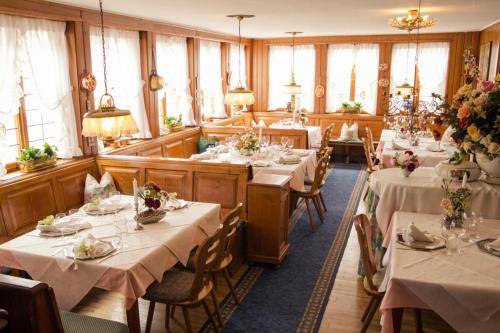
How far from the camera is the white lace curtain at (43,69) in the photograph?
457 cm

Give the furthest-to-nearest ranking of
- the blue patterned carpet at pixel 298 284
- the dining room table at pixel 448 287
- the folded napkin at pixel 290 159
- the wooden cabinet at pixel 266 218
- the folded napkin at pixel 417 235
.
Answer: the folded napkin at pixel 290 159 < the wooden cabinet at pixel 266 218 < the blue patterned carpet at pixel 298 284 < the folded napkin at pixel 417 235 < the dining room table at pixel 448 287

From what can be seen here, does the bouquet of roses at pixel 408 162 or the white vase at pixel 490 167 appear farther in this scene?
the bouquet of roses at pixel 408 162

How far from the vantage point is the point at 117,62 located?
6.28m

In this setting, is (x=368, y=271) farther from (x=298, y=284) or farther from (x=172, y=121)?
(x=172, y=121)

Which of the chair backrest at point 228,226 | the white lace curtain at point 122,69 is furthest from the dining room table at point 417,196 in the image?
the white lace curtain at point 122,69

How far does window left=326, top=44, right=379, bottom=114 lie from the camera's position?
9914mm

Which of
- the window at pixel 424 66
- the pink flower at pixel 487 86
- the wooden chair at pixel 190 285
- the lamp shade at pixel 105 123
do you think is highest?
the window at pixel 424 66

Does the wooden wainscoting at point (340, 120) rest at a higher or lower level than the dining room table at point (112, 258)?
higher

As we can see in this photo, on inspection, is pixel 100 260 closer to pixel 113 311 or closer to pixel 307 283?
pixel 113 311

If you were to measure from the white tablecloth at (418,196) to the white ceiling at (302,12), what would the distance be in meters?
2.31

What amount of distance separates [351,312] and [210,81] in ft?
Answer: 21.2

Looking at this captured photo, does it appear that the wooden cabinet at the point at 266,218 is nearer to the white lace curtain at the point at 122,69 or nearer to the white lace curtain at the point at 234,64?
the white lace curtain at the point at 122,69

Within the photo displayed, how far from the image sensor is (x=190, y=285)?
3.30 m

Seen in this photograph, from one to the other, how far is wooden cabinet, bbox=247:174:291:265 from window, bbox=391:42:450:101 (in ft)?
20.6
